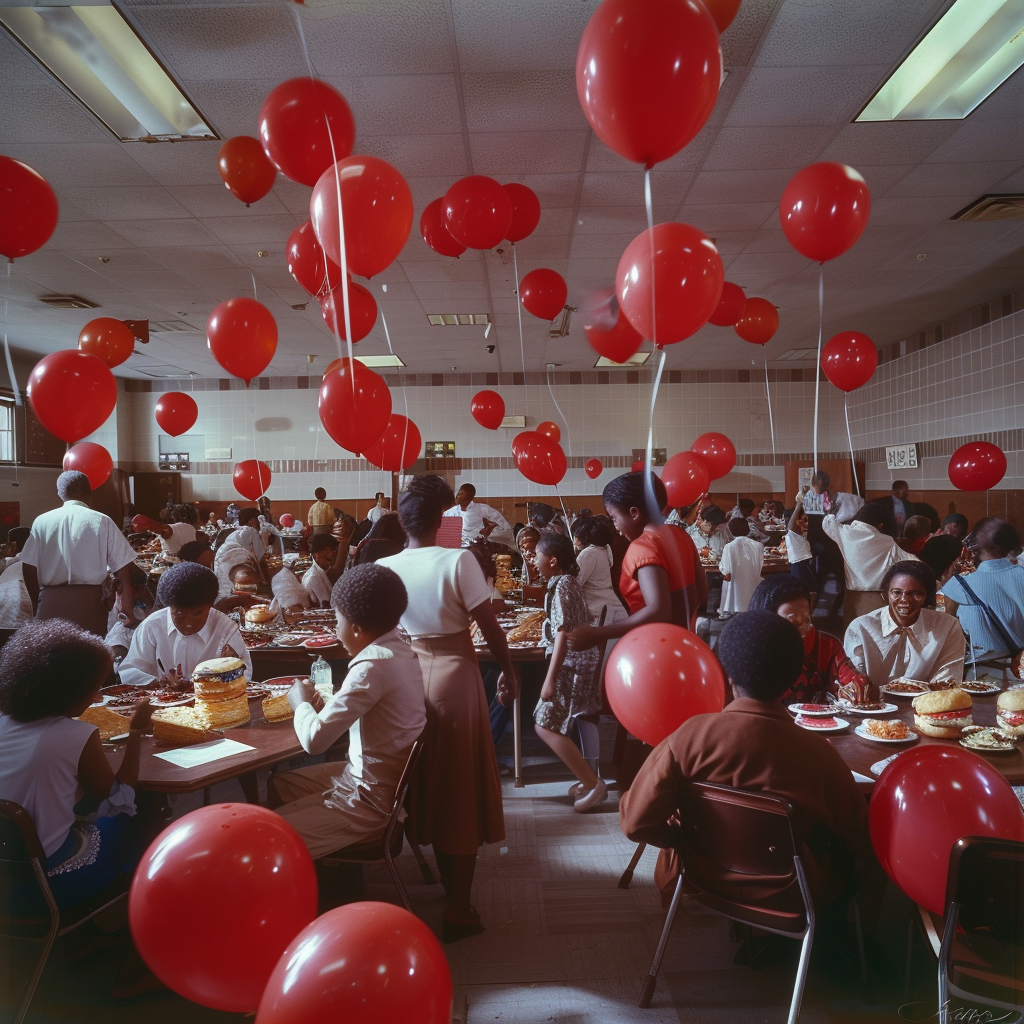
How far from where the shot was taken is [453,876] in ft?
8.26

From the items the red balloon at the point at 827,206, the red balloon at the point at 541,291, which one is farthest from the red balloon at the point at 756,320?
the red balloon at the point at 827,206

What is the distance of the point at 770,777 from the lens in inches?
69.3

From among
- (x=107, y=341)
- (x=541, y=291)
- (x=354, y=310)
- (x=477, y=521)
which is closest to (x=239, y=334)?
(x=354, y=310)

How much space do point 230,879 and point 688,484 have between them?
426 centimetres

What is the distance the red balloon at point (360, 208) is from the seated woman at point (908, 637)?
8.40 feet

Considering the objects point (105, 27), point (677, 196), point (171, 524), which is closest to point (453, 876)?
point (105, 27)

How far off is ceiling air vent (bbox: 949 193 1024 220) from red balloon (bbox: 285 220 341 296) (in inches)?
191

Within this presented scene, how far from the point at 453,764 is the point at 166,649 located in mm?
1452

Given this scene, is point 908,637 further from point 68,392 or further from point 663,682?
point 68,392

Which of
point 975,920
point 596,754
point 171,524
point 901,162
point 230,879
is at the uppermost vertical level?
point 901,162

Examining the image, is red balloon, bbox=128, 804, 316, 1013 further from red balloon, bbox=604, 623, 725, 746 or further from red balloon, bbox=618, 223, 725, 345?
red balloon, bbox=618, 223, 725, 345

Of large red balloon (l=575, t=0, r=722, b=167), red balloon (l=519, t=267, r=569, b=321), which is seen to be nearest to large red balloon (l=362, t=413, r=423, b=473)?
red balloon (l=519, t=267, r=569, b=321)

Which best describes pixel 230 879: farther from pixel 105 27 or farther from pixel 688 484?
pixel 688 484

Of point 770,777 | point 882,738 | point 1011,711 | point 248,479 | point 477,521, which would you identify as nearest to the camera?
point 770,777
